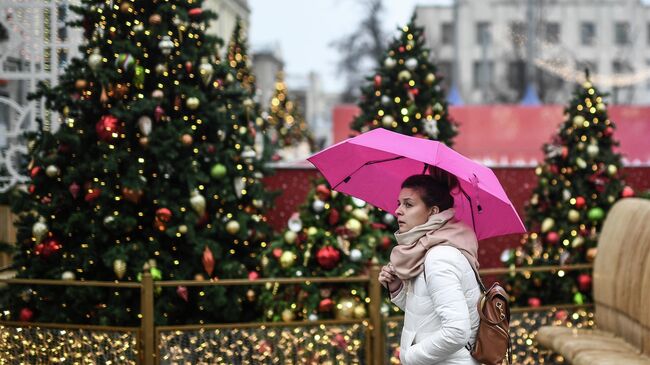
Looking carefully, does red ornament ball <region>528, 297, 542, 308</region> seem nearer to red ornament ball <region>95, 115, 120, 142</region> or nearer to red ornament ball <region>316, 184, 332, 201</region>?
red ornament ball <region>316, 184, 332, 201</region>

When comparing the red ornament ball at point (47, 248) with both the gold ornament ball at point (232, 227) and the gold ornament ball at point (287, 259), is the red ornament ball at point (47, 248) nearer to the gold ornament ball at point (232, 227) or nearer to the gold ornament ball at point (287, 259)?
the gold ornament ball at point (232, 227)

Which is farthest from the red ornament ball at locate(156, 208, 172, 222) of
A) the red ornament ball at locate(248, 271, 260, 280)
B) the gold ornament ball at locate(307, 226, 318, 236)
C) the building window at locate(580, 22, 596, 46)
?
Result: the building window at locate(580, 22, 596, 46)

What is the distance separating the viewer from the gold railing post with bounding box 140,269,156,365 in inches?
263

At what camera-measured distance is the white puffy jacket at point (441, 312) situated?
3830 millimetres

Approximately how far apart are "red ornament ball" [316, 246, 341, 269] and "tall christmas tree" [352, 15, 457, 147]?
110 inches

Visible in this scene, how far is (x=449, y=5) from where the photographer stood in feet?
261

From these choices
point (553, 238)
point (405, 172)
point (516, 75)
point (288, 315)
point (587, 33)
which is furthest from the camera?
point (587, 33)

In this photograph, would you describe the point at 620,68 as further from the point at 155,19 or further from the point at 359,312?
the point at 359,312

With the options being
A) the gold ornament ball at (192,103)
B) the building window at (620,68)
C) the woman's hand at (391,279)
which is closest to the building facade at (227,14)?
the building window at (620,68)

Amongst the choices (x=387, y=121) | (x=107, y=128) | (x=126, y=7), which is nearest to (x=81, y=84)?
(x=107, y=128)

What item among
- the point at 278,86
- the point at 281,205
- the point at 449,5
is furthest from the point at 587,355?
the point at 449,5

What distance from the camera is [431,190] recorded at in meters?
4.14

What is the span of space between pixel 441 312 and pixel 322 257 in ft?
14.4

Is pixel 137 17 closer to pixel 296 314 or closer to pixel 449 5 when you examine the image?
pixel 296 314
